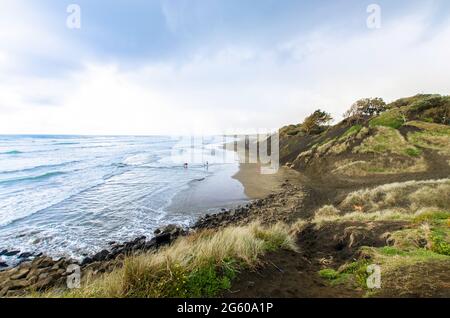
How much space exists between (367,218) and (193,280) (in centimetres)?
791

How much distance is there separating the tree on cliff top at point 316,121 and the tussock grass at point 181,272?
38.3 meters

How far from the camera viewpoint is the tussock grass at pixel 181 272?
3846 millimetres

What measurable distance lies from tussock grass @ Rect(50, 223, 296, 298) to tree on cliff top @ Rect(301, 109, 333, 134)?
38345 mm

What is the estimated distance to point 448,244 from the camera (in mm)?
5406

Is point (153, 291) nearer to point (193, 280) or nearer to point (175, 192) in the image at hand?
point (193, 280)

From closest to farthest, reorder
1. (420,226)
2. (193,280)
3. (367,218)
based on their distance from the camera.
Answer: (193,280), (420,226), (367,218)

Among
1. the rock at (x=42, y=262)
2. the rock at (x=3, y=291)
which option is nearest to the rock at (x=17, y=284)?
the rock at (x=3, y=291)

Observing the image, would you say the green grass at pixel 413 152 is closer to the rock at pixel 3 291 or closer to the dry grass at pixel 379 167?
the dry grass at pixel 379 167

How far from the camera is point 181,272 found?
418 cm

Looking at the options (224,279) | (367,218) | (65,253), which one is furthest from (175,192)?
(224,279)

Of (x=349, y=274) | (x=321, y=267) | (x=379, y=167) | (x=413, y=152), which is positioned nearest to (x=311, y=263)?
(x=321, y=267)

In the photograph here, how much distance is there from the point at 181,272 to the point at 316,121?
42.6 meters

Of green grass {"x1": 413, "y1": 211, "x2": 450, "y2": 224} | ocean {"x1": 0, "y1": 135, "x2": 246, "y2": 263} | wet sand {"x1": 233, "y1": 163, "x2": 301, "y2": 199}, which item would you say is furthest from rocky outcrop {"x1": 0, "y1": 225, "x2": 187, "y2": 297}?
wet sand {"x1": 233, "y1": 163, "x2": 301, "y2": 199}

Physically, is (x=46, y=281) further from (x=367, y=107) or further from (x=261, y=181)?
(x=367, y=107)
